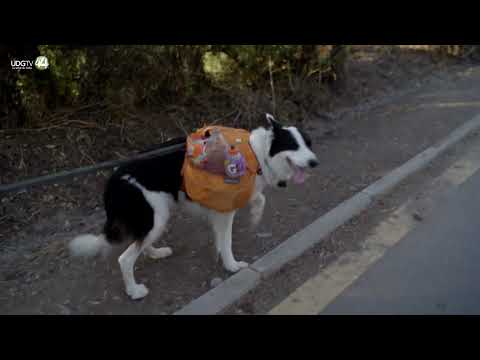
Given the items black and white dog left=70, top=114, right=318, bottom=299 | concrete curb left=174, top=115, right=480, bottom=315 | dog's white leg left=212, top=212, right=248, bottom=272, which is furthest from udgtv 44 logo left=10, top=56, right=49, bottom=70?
concrete curb left=174, top=115, right=480, bottom=315

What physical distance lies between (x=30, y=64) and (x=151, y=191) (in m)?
2.68

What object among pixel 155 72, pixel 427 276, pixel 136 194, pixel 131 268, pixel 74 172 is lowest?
pixel 427 276

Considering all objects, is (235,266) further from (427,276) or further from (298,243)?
(427,276)

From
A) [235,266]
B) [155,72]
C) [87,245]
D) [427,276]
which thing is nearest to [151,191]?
[87,245]

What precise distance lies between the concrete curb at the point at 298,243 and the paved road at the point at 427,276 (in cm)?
58

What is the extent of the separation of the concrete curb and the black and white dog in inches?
19.4

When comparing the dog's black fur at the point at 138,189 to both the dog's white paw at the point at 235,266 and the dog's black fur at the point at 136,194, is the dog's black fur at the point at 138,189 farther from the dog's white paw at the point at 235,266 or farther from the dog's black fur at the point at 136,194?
the dog's white paw at the point at 235,266

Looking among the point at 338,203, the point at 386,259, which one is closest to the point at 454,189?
the point at 338,203

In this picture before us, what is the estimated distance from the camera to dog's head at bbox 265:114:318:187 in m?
2.85

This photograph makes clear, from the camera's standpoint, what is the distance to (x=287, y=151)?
288 cm

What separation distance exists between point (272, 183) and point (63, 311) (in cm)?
191

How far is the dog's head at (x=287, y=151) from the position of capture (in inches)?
112

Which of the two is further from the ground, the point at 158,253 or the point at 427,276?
the point at 158,253

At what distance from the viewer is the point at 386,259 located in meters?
3.20
